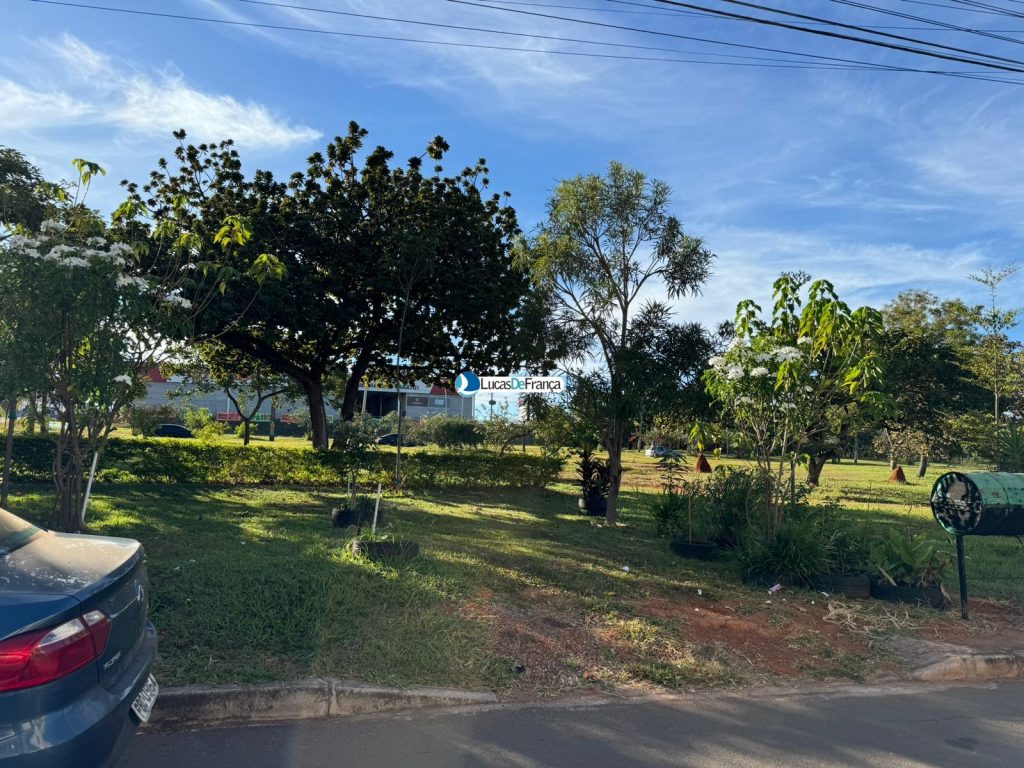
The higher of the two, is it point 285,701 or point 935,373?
point 935,373

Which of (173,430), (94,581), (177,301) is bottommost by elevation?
(173,430)

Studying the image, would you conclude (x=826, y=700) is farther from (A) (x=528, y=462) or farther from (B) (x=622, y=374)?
(A) (x=528, y=462)

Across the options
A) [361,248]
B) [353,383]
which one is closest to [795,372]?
[361,248]

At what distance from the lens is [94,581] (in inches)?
117

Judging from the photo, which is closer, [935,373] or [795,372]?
[795,372]

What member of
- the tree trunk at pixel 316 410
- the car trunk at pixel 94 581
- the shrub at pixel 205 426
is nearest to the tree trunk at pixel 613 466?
the car trunk at pixel 94 581

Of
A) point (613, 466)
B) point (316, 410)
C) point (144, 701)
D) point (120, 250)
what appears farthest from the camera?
point (316, 410)

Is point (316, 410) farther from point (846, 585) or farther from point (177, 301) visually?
point (846, 585)

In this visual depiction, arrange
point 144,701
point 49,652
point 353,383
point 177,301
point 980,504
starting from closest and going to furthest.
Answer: point 49,652 < point 144,701 < point 980,504 < point 177,301 < point 353,383

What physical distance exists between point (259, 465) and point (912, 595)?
12881 millimetres

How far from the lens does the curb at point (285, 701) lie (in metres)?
4.23

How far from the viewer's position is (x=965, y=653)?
5750 mm

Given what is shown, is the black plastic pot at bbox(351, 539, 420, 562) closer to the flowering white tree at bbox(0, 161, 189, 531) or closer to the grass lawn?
the grass lawn

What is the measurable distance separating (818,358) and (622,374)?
3.22 meters
